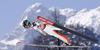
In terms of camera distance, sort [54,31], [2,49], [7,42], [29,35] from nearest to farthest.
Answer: [54,31]
[2,49]
[29,35]
[7,42]

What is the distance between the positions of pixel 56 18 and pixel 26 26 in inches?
750

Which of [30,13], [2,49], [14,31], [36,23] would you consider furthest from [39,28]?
[30,13]

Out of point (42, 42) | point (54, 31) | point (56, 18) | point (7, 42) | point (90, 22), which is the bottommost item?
point (54, 31)

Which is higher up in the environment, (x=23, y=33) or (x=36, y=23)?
(x=23, y=33)

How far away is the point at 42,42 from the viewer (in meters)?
32.9

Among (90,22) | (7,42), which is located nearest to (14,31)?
(7,42)

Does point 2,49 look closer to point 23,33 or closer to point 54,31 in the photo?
point 23,33

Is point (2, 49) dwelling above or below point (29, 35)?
below

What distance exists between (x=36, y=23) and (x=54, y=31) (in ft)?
3.66

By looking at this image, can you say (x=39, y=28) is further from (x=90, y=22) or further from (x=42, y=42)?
(x=90, y=22)

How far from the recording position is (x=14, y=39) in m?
165

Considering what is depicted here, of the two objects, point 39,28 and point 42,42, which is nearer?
point 39,28

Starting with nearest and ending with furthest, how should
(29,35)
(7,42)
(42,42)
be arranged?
(42,42) < (29,35) < (7,42)

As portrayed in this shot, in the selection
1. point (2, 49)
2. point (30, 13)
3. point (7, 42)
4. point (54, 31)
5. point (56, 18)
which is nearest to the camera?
point (54, 31)
